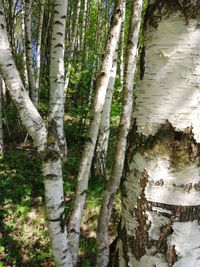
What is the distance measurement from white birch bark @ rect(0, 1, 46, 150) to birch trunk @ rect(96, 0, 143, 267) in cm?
132

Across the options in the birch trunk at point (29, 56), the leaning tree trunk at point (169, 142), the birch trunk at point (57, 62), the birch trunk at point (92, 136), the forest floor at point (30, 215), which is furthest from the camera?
the birch trunk at point (29, 56)

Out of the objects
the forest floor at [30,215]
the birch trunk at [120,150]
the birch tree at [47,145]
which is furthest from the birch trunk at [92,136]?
the forest floor at [30,215]

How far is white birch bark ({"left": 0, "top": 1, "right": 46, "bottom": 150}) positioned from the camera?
2.35 m

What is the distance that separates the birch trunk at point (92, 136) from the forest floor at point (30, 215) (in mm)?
1026

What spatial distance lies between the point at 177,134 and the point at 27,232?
5107 mm

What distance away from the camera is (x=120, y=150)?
147 inches

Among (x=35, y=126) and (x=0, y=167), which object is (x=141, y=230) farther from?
(x=0, y=167)

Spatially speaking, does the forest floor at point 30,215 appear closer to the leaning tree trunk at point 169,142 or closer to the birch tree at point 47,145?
the birch tree at point 47,145

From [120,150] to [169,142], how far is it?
2549 millimetres

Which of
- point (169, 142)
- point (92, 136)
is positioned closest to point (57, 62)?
point (92, 136)

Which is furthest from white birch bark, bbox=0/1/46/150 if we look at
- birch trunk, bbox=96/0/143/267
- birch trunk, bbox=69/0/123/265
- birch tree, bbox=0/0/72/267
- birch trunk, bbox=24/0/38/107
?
birch trunk, bbox=24/0/38/107

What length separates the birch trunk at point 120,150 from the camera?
373 cm


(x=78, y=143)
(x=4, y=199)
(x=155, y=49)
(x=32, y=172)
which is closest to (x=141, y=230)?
(x=155, y=49)

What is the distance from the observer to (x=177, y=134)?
46.6 inches
